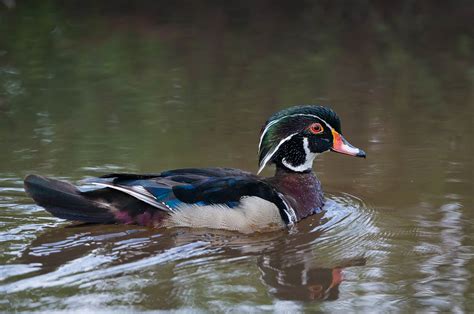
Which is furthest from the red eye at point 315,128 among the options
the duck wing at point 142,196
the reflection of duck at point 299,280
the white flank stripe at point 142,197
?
the reflection of duck at point 299,280

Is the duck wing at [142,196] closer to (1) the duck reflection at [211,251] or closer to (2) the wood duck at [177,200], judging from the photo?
(2) the wood duck at [177,200]

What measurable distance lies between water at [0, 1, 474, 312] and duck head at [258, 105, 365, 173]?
584 mm

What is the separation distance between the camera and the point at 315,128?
28.8 ft

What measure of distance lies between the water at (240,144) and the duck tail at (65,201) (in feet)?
0.45

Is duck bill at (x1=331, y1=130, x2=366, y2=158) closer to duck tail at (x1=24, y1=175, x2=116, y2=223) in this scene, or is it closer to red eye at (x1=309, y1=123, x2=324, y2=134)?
red eye at (x1=309, y1=123, x2=324, y2=134)

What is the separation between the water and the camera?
6676mm

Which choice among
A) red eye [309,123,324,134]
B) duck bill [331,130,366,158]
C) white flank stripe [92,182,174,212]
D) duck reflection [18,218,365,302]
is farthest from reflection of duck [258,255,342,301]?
duck bill [331,130,366,158]

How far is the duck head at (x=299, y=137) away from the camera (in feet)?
28.5

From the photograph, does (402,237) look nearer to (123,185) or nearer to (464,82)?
(123,185)

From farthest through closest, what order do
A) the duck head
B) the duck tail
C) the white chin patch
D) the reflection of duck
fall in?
1. the white chin patch
2. the duck head
3. the duck tail
4. the reflection of duck

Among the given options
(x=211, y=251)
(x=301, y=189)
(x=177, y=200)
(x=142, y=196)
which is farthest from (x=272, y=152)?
(x=211, y=251)

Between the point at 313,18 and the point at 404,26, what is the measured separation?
2.39 m

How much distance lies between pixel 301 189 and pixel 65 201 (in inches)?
85.0

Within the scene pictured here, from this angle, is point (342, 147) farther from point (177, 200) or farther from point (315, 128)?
point (177, 200)
